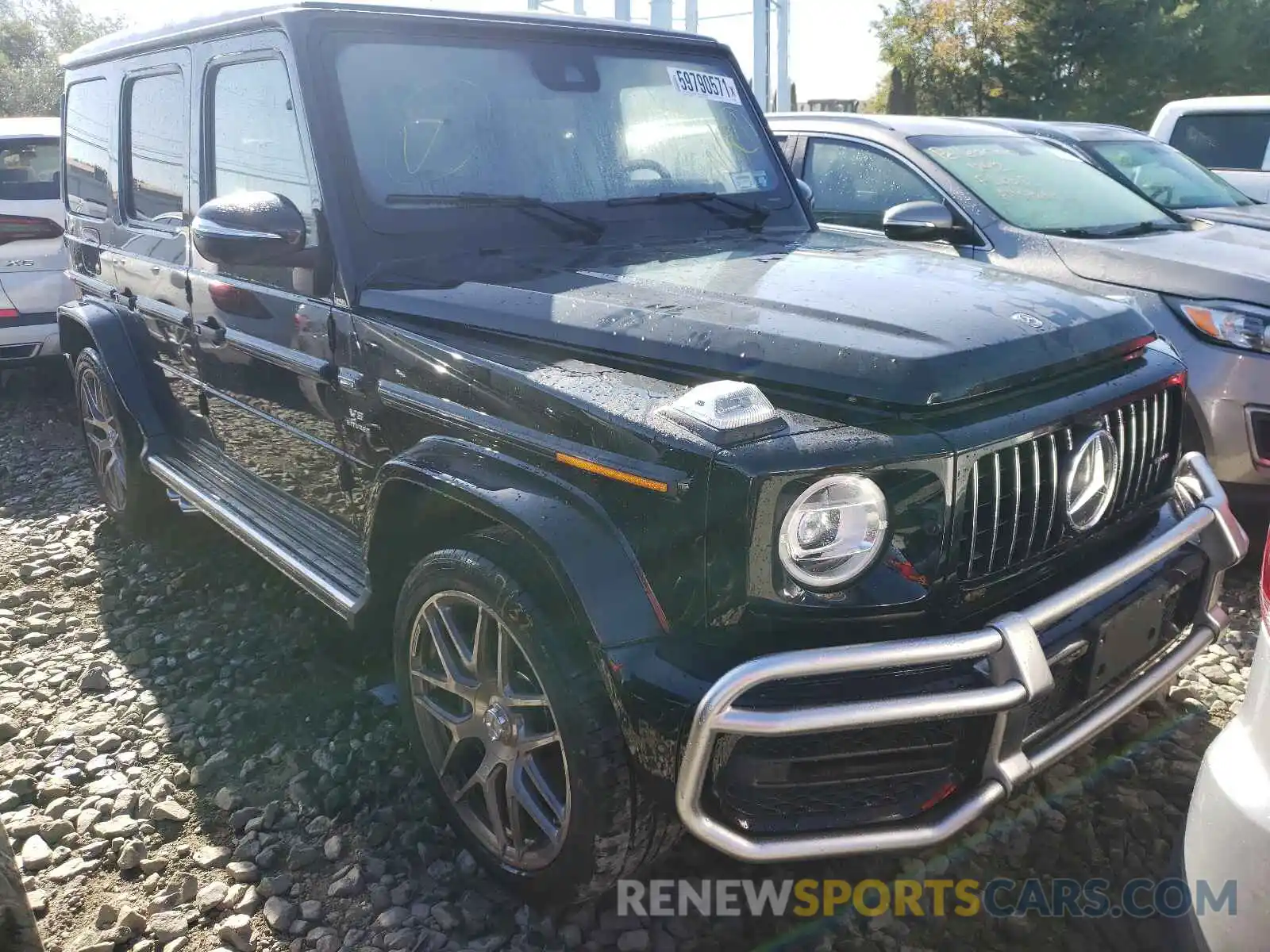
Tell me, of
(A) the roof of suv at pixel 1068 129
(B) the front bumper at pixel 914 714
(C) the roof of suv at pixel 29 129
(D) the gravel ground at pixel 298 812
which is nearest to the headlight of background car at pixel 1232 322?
(D) the gravel ground at pixel 298 812

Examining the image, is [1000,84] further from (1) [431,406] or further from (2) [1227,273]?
(1) [431,406]

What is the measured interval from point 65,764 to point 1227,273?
4.67 metres

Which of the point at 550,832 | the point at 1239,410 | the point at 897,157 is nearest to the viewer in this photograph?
the point at 550,832

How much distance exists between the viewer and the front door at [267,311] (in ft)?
9.20

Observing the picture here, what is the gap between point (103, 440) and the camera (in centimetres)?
471

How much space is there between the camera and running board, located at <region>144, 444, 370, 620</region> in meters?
2.85

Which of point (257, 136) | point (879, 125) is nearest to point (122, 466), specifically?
point (257, 136)

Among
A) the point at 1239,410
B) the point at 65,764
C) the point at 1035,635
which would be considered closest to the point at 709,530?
the point at 1035,635

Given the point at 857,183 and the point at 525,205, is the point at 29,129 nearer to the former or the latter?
the point at 857,183

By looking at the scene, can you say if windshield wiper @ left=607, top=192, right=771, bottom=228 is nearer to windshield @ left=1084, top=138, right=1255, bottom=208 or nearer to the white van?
windshield @ left=1084, top=138, right=1255, bottom=208

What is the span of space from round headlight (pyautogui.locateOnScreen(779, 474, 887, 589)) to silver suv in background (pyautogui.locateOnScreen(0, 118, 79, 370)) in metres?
6.38

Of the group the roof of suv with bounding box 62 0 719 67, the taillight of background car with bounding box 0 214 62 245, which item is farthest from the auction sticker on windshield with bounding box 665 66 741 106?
the taillight of background car with bounding box 0 214 62 245

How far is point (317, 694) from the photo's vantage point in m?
3.37

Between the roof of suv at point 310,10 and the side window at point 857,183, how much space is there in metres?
2.00
